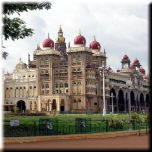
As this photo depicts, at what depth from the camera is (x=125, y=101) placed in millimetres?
85750

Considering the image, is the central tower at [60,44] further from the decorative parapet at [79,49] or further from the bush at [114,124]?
the bush at [114,124]

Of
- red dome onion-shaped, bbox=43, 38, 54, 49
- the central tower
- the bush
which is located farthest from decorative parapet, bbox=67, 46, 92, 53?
the bush

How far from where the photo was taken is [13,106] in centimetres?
7675

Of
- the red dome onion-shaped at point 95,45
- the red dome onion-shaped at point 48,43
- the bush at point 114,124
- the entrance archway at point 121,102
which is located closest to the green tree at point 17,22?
the bush at point 114,124

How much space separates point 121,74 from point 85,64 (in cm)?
2213

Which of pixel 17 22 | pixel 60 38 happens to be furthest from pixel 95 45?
pixel 17 22

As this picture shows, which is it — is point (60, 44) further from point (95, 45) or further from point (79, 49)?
point (79, 49)

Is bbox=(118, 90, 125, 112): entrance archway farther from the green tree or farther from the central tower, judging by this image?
the green tree

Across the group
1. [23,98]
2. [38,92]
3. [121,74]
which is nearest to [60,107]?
[38,92]

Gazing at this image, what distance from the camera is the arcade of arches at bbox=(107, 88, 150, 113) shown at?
8062cm

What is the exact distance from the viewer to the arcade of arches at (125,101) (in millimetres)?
80625

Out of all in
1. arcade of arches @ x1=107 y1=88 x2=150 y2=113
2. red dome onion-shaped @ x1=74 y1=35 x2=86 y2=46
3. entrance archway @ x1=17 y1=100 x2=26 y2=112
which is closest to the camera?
red dome onion-shaped @ x1=74 y1=35 x2=86 y2=46

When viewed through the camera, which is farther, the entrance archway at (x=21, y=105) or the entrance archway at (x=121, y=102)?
the entrance archway at (x=121, y=102)

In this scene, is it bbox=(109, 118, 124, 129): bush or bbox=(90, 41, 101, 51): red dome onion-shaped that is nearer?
bbox=(109, 118, 124, 129): bush
